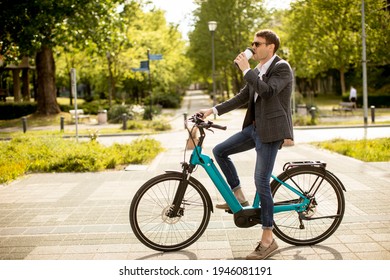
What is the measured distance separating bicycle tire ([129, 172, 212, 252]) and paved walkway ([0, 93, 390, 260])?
121 mm

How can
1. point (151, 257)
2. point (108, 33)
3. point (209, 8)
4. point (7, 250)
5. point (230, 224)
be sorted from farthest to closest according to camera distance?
point (209, 8), point (108, 33), point (230, 224), point (7, 250), point (151, 257)

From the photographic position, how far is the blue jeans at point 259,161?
4082 millimetres

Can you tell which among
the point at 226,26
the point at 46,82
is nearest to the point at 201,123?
the point at 46,82

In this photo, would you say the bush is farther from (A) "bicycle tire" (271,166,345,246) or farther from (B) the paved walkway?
(A) "bicycle tire" (271,166,345,246)

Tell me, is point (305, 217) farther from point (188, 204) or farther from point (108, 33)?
point (108, 33)

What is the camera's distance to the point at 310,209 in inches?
175

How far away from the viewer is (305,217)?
4422mm

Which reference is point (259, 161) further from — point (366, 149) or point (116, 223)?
point (366, 149)

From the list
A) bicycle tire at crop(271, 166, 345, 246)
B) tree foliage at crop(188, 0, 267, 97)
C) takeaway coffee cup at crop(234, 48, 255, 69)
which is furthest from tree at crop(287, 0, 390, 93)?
takeaway coffee cup at crop(234, 48, 255, 69)

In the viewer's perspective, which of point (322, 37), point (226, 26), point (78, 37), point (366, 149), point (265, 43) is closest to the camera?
point (265, 43)

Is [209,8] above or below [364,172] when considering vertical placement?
above

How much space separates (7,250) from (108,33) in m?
18.6

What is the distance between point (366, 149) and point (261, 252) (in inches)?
289

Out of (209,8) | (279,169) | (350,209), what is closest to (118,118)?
(209,8)
